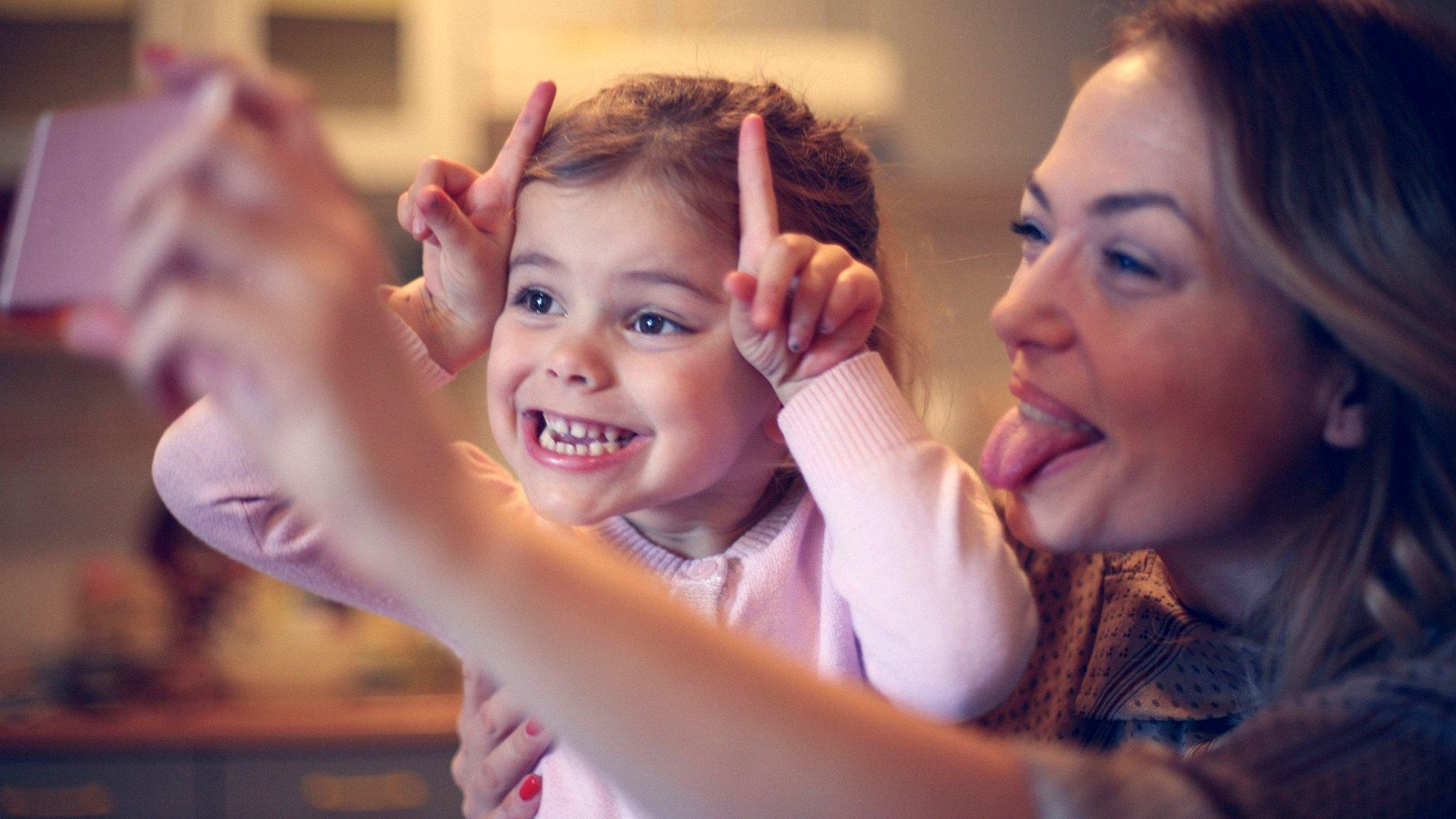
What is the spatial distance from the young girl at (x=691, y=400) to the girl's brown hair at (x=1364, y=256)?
228 millimetres

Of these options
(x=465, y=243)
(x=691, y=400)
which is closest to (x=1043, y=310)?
(x=691, y=400)

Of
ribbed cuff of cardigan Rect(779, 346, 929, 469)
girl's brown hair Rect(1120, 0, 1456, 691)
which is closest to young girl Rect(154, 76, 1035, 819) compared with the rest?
ribbed cuff of cardigan Rect(779, 346, 929, 469)

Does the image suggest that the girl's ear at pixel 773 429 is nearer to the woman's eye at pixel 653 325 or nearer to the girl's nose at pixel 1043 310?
the woman's eye at pixel 653 325

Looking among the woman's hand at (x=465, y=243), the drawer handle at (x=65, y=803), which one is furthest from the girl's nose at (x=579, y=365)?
the drawer handle at (x=65, y=803)

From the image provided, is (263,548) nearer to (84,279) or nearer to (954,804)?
(84,279)

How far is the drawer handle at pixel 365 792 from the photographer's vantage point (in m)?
2.44

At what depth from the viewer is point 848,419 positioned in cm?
84

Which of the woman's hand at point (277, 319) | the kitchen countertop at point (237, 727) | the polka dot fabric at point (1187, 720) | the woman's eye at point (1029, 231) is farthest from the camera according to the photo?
the kitchen countertop at point (237, 727)

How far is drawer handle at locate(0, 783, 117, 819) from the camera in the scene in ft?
7.95

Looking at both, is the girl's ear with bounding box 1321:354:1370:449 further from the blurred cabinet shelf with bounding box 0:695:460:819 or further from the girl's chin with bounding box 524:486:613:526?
the blurred cabinet shelf with bounding box 0:695:460:819

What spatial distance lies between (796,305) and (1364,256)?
399 mm

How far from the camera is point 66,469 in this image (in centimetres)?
311

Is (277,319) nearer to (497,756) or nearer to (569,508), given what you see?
(569,508)

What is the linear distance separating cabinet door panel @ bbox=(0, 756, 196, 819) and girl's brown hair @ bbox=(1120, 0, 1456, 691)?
2.36m
